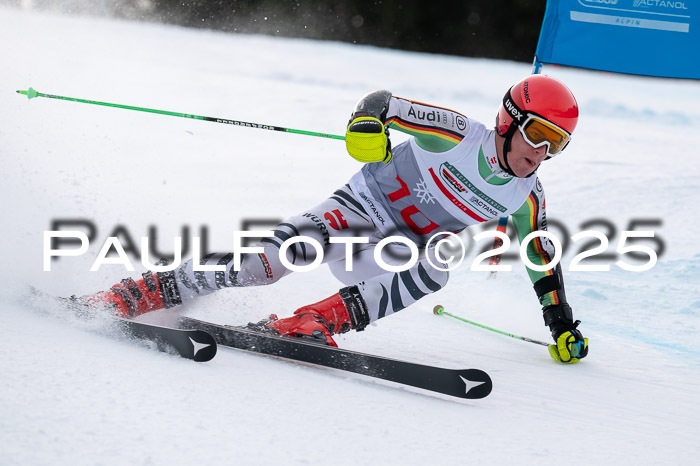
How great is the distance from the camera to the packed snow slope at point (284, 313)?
1.65 meters

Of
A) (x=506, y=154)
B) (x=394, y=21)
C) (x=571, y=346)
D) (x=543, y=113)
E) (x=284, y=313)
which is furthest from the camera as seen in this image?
Answer: (x=394, y=21)

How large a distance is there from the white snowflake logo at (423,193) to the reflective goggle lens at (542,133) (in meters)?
0.45

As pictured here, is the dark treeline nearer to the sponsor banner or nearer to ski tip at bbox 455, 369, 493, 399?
the sponsor banner

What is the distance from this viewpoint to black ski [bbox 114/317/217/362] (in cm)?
208

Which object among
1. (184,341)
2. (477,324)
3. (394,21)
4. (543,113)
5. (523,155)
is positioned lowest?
(477,324)

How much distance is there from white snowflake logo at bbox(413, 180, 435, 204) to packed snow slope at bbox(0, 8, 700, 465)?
1.99ft

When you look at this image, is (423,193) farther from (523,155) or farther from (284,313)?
(284,313)

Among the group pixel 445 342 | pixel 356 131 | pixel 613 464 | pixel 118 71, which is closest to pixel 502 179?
pixel 356 131

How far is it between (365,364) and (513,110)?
1.02m

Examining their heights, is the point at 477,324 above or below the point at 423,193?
below

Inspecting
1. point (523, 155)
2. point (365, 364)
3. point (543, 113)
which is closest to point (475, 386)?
point (365, 364)

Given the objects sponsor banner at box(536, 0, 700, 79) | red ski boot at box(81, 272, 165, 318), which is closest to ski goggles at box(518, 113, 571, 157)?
red ski boot at box(81, 272, 165, 318)

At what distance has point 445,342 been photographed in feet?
10.0

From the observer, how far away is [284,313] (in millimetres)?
3223
